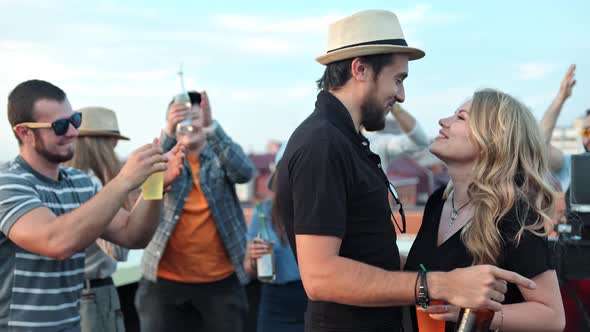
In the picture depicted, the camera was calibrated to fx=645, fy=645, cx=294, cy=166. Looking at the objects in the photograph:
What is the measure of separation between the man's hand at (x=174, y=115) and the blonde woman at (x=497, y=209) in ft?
6.81

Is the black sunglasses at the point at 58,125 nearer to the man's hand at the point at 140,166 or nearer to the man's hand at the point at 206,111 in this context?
the man's hand at the point at 140,166

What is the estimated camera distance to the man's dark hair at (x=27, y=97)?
9.78ft

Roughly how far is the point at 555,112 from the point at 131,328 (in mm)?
3909

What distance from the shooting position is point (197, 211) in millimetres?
4379

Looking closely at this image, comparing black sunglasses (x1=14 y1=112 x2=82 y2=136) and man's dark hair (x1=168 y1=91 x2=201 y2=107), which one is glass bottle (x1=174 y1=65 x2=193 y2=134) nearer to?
man's dark hair (x1=168 y1=91 x2=201 y2=107)

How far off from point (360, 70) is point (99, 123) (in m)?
2.60

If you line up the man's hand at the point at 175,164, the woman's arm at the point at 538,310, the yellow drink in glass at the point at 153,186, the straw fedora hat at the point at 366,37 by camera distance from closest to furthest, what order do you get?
the woman's arm at the point at 538,310 → the straw fedora hat at the point at 366,37 → the yellow drink in glass at the point at 153,186 → the man's hand at the point at 175,164

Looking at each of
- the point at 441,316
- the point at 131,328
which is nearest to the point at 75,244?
the point at 441,316

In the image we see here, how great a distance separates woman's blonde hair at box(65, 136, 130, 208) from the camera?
420cm

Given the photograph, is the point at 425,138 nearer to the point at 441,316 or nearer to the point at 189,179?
the point at 189,179

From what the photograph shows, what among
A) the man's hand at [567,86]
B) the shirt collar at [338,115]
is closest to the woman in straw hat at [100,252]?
the shirt collar at [338,115]

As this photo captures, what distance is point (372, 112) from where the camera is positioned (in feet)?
7.77

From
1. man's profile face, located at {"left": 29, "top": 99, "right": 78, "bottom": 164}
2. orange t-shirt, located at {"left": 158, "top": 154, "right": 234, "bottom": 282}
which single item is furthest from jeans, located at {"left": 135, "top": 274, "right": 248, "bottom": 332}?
man's profile face, located at {"left": 29, "top": 99, "right": 78, "bottom": 164}

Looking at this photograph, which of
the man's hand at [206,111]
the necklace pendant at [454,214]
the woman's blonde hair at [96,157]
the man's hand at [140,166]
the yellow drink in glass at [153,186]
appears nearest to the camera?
the necklace pendant at [454,214]
